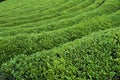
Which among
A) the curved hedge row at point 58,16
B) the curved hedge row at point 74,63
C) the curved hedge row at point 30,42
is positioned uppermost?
the curved hedge row at point 74,63

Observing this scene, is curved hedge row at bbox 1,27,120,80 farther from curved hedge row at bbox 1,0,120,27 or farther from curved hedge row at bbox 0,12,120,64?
curved hedge row at bbox 1,0,120,27

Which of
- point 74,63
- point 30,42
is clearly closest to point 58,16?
point 30,42

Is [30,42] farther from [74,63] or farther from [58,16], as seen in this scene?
[58,16]

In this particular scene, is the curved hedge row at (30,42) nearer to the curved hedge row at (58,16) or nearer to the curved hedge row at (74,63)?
the curved hedge row at (74,63)

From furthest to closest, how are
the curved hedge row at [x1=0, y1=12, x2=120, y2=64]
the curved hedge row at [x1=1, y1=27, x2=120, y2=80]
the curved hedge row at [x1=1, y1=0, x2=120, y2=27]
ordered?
the curved hedge row at [x1=1, y1=0, x2=120, y2=27]
the curved hedge row at [x1=0, y1=12, x2=120, y2=64]
the curved hedge row at [x1=1, y1=27, x2=120, y2=80]

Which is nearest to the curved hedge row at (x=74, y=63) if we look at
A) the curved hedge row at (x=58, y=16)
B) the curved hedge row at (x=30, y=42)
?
the curved hedge row at (x=30, y=42)

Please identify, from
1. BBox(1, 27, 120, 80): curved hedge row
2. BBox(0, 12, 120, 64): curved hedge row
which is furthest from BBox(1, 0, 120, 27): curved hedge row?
BBox(1, 27, 120, 80): curved hedge row

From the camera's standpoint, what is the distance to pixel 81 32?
19.4m

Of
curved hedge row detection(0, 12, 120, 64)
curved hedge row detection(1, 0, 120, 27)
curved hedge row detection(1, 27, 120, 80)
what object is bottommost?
curved hedge row detection(1, 0, 120, 27)

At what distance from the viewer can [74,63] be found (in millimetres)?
11516

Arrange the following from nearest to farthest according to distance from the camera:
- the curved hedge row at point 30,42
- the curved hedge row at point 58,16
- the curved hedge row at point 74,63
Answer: the curved hedge row at point 74,63 → the curved hedge row at point 30,42 → the curved hedge row at point 58,16

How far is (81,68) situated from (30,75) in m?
2.32

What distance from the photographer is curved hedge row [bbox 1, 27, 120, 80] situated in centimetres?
1085

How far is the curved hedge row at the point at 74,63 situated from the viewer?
10.9 meters
